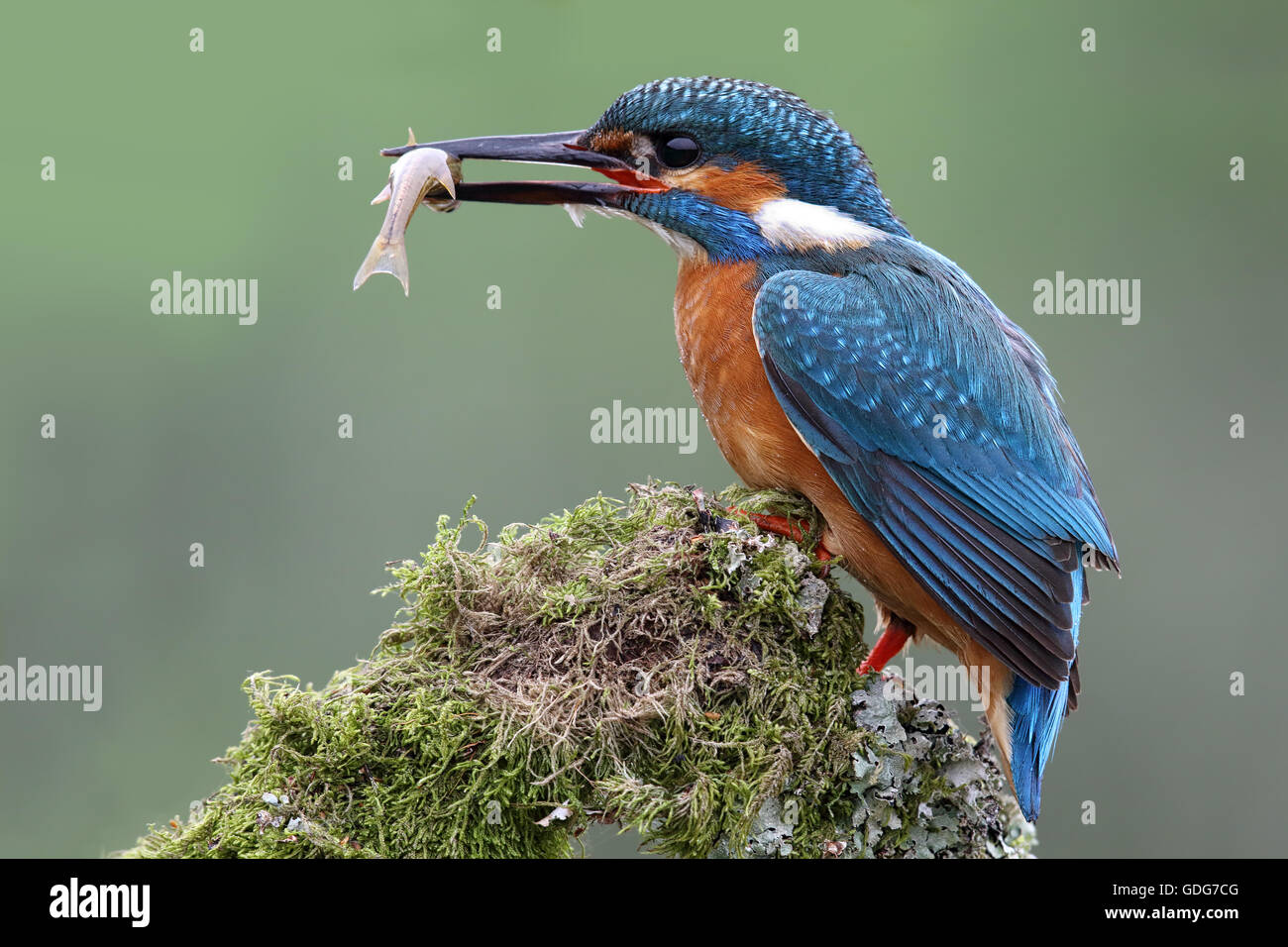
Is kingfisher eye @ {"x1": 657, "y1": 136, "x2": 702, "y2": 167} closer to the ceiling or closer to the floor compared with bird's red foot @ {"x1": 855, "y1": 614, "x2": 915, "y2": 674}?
closer to the ceiling

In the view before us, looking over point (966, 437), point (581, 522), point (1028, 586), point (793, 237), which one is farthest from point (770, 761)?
point (793, 237)

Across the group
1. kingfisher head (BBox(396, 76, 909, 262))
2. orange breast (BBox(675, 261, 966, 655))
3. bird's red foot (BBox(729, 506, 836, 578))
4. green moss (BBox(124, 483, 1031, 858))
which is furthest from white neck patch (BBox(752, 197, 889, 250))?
green moss (BBox(124, 483, 1031, 858))

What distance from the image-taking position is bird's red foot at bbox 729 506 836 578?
105 inches

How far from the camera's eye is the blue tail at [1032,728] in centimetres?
259

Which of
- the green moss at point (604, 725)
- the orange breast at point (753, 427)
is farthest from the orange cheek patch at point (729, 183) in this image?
the green moss at point (604, 725)

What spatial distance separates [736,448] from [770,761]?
1000mm

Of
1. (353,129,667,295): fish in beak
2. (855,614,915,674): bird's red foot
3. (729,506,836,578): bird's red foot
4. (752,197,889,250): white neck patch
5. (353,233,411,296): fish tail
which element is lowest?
(855,614,915,674): bird's red foot

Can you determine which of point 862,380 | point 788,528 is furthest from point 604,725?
point 862,380

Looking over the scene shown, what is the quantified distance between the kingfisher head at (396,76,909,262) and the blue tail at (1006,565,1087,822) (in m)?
1.17

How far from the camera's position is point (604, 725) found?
6.79 ft

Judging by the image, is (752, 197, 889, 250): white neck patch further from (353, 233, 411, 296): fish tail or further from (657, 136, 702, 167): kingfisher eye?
(353, 233, 411, 296): fish tail

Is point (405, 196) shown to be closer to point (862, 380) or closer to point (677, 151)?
point (677, 151)

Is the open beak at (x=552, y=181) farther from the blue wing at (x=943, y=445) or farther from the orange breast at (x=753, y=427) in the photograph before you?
the blue wing at (x=943, y=445)

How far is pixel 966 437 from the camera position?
2760 mm
